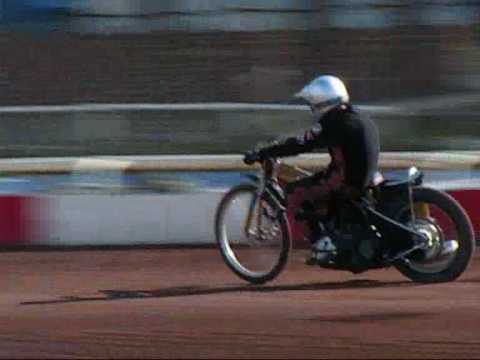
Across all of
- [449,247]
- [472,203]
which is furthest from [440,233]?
[472,203]

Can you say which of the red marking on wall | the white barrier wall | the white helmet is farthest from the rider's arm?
the red marking on wall

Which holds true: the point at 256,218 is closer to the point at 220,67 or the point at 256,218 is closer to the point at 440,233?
the point at 440,233

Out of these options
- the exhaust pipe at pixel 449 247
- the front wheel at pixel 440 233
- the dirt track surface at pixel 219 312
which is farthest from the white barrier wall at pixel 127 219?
the exhaust pipe at pixel 449 247

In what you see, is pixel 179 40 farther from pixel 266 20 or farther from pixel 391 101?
pixel 391 101

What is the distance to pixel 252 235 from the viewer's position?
1071cm

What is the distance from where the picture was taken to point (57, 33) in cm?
2405

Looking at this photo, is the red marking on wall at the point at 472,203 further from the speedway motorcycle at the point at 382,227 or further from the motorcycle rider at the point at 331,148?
the motorcycle rider at the point at 331,148

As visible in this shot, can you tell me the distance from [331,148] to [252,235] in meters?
0.87

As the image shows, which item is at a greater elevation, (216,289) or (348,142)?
(348,142)

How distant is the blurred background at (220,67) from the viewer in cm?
1409

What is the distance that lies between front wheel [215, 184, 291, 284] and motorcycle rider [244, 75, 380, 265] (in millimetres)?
231

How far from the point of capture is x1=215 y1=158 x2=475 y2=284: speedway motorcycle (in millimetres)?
10305

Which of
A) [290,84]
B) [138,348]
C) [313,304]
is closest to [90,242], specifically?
[313,304]

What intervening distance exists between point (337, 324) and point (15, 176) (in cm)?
484
